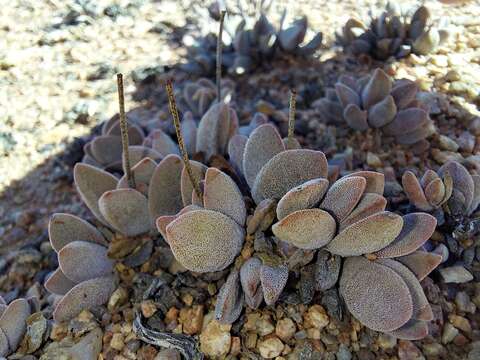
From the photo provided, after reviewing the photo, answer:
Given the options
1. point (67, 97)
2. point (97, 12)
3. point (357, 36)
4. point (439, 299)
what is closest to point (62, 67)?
point (67, 97)

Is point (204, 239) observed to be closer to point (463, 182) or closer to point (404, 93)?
point (463, 182)

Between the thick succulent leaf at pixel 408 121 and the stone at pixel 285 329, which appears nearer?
the stone at pixel 285 329

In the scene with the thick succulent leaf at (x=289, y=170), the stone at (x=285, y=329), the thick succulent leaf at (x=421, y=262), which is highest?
the thick succulent leaf at (x=289, y=170)

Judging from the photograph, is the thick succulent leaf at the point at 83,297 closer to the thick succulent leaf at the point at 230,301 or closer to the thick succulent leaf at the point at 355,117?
the thick succulent leaf at the point at 230,301

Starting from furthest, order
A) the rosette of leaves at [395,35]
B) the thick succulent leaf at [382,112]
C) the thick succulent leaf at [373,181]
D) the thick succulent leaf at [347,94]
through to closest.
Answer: the rosette of leaves at [395,35] → the thick succulent leaf at [347,94] → the thick succulent leaf at [382,112] → the thick succulent leaf at [373,181]

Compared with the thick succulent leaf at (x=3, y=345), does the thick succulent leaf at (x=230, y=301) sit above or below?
above

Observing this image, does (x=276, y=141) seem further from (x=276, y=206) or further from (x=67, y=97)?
(x=67, y=97)

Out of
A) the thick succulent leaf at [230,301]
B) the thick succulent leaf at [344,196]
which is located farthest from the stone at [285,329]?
the thick succulent leaf at [344,196]

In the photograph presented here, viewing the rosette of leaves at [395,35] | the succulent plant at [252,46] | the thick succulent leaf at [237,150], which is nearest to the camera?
the thick succulent leaf at [237,150]
